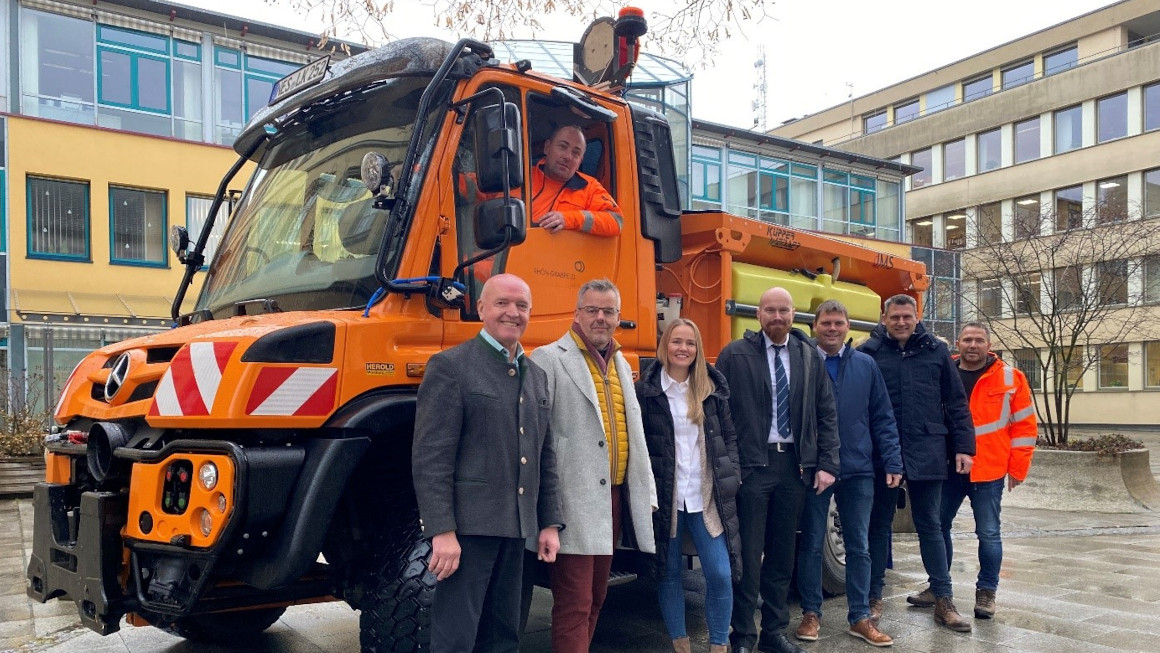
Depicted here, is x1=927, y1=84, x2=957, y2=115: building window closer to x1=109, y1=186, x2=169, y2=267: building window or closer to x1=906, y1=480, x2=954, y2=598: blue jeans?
x1=109, y1=186, x2=169, y2=267: building window

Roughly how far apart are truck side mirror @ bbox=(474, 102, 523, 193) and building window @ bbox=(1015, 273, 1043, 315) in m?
11.3

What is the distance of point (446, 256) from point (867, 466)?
2.55 meters

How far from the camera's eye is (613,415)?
4.21 metres

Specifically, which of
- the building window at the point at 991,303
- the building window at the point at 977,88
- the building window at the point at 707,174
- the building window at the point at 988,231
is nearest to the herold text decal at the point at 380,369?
the building window at the point at 988,231

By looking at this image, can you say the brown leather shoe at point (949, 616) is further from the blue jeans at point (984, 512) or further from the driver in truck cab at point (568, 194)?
the driver in truck cab at point (568, 194)

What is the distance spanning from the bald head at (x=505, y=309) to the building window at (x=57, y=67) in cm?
1831

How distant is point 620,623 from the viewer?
5730 millimetres

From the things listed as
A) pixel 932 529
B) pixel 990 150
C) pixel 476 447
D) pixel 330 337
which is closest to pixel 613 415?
pixel 476 447

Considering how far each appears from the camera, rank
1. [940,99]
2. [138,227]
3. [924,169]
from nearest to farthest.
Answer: [138,227], [924,169], [940,99]

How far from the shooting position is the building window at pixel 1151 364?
3328 cm

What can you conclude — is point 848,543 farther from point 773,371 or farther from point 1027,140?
point 1027,140

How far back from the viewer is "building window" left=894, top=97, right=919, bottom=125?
44406 millimetres

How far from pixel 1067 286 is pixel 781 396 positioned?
1092 cm

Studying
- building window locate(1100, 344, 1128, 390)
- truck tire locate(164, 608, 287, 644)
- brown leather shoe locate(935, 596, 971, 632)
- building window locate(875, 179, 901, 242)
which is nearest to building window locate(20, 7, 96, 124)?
truck tire locate(164, 608, 287, 644)
